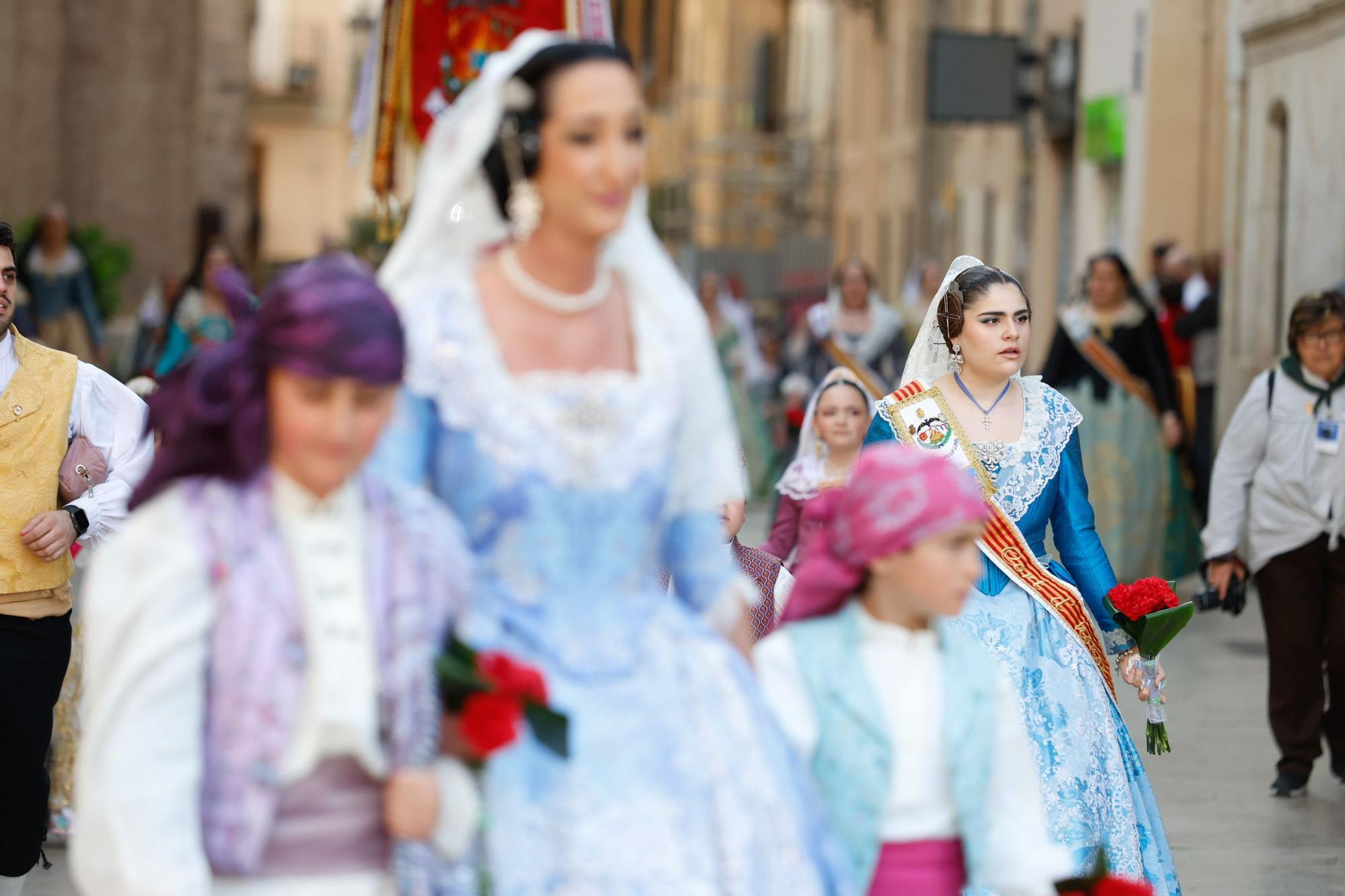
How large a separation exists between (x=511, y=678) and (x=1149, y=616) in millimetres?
2897

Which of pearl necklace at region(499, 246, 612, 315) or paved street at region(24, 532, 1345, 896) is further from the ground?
pearl necklace at region(499, 246, 612, 315)

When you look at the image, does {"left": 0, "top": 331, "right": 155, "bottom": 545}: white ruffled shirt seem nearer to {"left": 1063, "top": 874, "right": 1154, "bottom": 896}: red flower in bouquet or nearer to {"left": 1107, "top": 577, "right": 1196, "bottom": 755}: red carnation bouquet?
{"left": 1107, "top": 577, "right": 1196, "bottom": 755}: red carnation bouquet

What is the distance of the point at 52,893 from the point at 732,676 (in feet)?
12.4

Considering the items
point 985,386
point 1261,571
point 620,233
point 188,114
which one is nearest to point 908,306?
point 188,114

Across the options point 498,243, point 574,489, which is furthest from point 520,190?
point 574,489

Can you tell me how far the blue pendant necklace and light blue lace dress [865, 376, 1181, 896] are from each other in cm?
7

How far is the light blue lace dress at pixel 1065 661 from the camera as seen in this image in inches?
214

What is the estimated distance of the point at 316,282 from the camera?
115 inches

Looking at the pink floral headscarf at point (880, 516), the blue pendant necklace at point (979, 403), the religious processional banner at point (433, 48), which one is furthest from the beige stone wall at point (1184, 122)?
the pink floral headscarf at point (880, 516)

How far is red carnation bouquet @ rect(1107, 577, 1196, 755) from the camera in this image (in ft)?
17.8

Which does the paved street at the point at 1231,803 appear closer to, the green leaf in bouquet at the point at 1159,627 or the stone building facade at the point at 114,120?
the green leaf in bouquet at the point at 1159,627

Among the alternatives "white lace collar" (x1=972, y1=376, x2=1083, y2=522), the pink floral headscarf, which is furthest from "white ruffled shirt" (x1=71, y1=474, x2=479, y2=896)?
"white lace collar" (x1=972, y1=376, x2=1083, y2=522)

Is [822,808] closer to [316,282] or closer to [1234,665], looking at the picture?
[316,282]

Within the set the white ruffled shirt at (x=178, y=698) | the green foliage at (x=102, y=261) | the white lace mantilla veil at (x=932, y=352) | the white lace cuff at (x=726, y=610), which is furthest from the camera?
the green foliage at (x=102, y=261)
